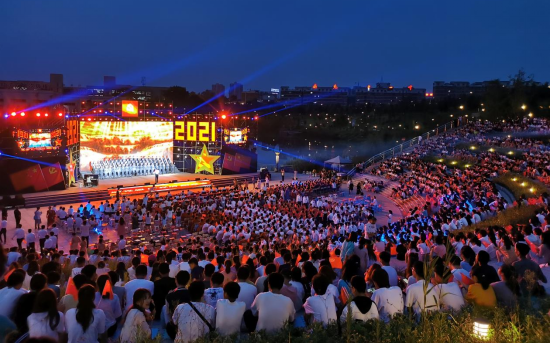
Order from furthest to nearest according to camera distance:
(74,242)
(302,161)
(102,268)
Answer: (302,161) → (74,242) → (102,268)

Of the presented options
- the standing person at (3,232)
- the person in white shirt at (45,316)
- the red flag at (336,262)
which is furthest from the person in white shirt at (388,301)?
the standing person at (3,232)

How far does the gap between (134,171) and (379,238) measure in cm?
2309

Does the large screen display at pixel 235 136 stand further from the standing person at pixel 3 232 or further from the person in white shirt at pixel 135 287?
the person in white shirt at pixel 135 287

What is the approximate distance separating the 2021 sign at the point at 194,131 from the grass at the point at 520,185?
19444 millimetres

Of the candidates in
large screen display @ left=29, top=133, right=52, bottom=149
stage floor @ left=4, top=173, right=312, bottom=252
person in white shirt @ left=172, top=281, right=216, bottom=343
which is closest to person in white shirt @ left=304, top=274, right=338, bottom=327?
person in white shirt @ left=172, top=281, right=216, bottom=343

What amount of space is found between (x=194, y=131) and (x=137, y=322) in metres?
30.5

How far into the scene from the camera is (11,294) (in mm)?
4461

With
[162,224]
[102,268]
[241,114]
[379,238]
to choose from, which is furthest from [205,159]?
[102,268]

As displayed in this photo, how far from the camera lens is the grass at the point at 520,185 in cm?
1759

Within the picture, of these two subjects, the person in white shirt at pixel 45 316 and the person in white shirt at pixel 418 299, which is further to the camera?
the person in white shirt at pixel 418 299

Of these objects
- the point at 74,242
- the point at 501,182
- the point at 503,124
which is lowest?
the point at 74,242

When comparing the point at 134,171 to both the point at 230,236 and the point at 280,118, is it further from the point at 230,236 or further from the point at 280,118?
the point at 280,118

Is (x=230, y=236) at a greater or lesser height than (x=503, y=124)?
lesser

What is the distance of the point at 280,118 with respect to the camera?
83250 millimetres
